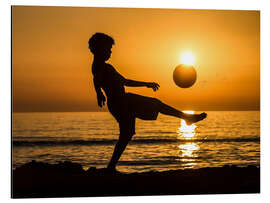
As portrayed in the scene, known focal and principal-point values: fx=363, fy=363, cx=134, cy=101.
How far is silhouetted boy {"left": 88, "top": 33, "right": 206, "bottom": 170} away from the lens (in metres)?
4.70

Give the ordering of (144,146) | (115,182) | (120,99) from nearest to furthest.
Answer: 1. (120,99)
2. (115,182)
3. (144,146)

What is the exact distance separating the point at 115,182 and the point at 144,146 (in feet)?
24.8

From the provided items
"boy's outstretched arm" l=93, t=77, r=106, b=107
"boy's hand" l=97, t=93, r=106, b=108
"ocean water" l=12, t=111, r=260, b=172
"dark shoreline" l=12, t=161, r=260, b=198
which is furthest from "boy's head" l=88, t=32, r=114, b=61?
"ocean water" l=12, t=111, r=260, b=172

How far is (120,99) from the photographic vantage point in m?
4.77

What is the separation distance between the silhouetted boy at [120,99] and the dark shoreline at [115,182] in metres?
0.31

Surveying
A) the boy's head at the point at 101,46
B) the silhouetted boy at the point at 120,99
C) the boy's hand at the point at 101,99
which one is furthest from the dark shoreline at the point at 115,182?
the boy's head at the point at 101,46

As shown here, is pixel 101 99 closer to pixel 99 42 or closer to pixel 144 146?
pixel 99 42

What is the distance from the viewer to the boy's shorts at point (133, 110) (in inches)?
187

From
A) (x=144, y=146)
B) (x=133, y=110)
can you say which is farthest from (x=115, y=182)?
(x=144, y=146)

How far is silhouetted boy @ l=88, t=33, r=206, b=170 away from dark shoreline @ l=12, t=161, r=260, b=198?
311 mm

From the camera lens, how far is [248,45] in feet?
19.2

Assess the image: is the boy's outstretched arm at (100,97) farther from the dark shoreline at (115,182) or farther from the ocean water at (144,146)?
the ocean water at (144,146)
